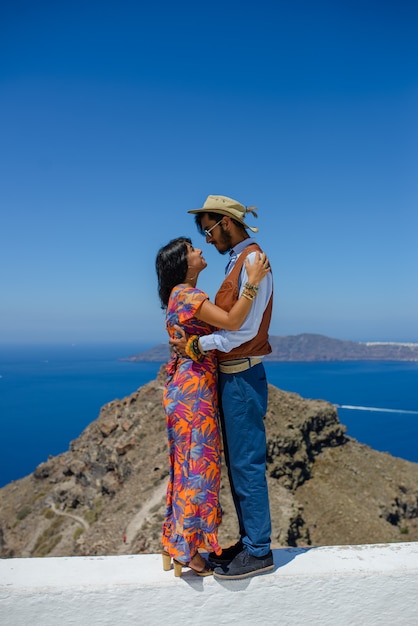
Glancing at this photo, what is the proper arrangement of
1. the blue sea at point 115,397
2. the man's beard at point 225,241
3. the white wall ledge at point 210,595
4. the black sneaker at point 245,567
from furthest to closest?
the blue sea at point 115,397, the man's beard at point 225,241, the black sneaker at point 245,567, the white wall ledge at point 210,595

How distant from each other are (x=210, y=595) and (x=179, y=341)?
1494 millimetres

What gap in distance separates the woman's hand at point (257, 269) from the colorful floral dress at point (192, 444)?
1.05 ft

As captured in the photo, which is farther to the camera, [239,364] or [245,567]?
[239,364]

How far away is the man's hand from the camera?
3369 millimetres

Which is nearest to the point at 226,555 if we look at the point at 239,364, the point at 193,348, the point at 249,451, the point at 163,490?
the point at 249,451

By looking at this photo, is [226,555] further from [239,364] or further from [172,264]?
[172,264]

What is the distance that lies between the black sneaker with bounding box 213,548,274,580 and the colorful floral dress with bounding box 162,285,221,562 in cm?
12

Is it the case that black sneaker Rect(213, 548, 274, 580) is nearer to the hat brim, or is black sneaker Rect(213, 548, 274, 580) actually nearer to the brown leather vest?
the brown leather vest

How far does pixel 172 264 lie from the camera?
3543 millimetres

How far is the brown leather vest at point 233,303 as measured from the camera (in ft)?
11.0

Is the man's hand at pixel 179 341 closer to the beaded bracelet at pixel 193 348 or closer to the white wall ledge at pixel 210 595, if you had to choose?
the beaded bracelet at pixel 193 348

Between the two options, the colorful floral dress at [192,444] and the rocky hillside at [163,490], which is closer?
the colorful floral dress at [192,444]

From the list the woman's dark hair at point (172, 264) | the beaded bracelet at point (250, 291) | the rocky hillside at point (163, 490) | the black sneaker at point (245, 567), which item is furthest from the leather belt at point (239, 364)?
the rocky hillside at point (163, 490)

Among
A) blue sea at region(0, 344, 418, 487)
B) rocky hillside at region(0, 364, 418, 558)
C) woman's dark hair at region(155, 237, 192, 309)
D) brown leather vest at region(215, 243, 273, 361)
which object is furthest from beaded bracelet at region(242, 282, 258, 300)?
blue sea at region(0, 344, 418, 487)
